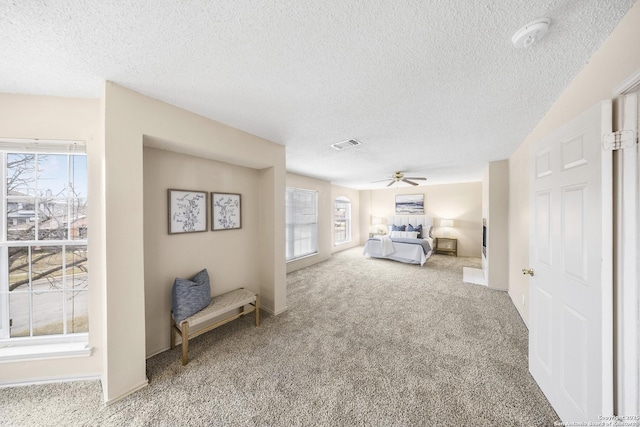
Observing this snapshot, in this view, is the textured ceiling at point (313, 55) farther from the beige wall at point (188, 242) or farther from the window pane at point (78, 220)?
the window pane at point (78, 220)

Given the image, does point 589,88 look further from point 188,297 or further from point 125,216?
point 188,297

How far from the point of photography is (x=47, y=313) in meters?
1.78

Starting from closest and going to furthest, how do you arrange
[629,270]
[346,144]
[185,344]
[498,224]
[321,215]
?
[629,270] < [185,344] < [346,144] < [498,224] < [321,215]

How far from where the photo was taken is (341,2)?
3.09ft

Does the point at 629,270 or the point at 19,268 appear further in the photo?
the point at 19,268

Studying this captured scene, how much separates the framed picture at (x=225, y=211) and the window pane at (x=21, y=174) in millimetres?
1350

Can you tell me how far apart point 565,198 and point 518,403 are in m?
1.49

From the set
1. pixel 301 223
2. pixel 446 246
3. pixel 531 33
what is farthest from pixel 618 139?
pixel 446 246

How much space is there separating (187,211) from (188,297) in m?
0.91

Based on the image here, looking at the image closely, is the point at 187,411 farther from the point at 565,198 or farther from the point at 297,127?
the point at 565,198

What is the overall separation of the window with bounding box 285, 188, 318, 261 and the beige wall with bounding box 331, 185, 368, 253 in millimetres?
1228

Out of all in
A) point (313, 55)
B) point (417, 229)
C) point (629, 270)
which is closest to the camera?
point (629, 270)

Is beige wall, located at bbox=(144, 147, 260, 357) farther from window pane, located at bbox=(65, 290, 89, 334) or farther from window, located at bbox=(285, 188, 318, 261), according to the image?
window, located at bbox=(285, 188, 318, 261)

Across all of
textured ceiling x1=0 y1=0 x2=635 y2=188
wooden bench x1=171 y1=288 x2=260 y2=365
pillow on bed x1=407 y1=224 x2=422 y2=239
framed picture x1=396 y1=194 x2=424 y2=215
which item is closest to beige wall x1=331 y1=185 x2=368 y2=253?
framed picture x1=396 y1=194 x2=424 y2=215
